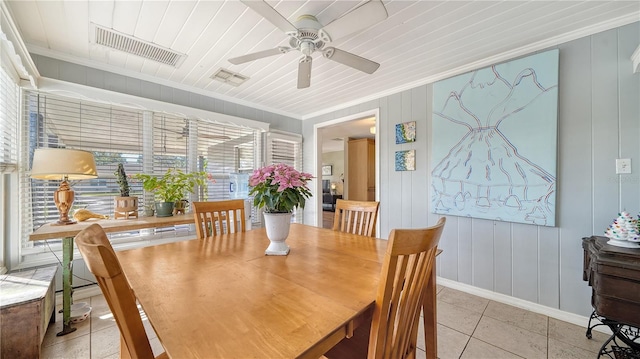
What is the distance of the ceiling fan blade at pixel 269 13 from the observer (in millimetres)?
1309

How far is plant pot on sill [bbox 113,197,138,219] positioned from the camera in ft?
7.87

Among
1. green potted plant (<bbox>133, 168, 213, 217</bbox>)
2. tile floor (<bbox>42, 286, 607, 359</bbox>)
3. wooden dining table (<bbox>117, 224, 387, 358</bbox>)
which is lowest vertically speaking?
tile floor (<bbox>42, 286, 607, 359</bbox>)

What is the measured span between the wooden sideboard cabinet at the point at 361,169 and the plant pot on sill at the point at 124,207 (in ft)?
15.4

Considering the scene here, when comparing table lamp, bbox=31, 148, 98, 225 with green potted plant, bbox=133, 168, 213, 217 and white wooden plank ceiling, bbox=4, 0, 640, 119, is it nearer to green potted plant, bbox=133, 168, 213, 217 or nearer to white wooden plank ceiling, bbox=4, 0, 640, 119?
green potted plant, bbox=133, 168, 213, 217

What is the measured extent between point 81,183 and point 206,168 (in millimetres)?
1217

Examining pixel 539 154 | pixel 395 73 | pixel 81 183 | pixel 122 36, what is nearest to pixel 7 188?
pixel 81 183

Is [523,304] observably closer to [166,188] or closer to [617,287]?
[617,287]

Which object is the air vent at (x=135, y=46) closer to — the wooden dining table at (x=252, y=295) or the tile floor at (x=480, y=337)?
the wooden dining table at (x=252, y=295)

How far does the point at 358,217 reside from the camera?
2.04 meters

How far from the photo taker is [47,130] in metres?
2.27

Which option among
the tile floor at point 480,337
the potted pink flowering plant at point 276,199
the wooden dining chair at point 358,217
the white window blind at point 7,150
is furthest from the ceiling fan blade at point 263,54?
the tile floor at point 480,337

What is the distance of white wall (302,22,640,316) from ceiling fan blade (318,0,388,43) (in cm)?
190

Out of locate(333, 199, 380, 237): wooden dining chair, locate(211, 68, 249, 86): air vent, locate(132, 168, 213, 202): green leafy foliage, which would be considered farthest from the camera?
locate(211, 68, 249, 86): air vent

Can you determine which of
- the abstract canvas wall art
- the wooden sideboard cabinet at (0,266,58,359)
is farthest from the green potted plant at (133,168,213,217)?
the abstract canvas wall art
